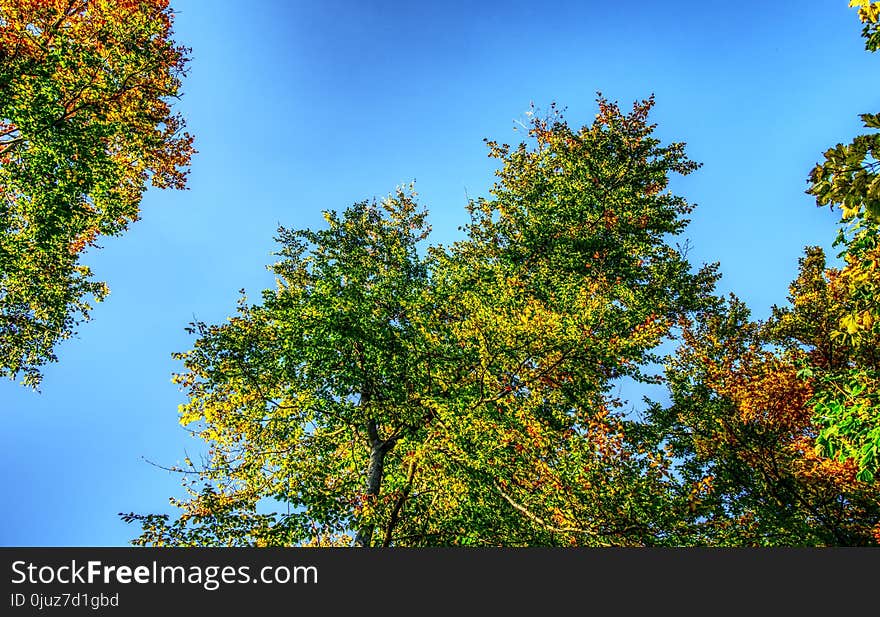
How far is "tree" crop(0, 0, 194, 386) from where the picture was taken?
1002 cm

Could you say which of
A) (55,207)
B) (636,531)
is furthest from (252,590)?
(55,207)

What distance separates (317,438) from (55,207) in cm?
920

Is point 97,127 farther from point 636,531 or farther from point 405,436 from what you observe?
point 636,531

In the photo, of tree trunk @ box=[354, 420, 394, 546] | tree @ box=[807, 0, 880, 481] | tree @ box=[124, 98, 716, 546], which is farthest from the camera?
tree trunk @ box=[354, 420, 394, 546]

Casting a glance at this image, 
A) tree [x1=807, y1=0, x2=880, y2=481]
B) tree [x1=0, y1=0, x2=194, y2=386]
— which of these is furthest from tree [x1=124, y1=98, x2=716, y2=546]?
tree [x1=0, y1=0, x2=194, y2=386]

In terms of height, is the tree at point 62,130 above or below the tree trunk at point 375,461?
above

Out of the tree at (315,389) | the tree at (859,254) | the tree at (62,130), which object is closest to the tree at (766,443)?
the tree at (859,254)

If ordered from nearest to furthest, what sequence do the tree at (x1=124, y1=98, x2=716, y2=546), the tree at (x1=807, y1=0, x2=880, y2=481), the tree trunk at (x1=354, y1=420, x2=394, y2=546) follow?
1. the tree at (x1=807, y1=0, x2=880, y2=481)
2. the tree at (x1=124, y1=98, x2=716, y2=546)
3. the tree trunk at (x1=354, y1=420, x2=394, y2=546)

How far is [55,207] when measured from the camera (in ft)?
35.2

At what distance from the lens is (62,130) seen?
33.1 feet

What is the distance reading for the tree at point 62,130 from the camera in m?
10.0

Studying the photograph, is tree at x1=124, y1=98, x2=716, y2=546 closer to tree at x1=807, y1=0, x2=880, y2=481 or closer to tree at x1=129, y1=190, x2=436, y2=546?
tree at x1=129, y1=190, x2=436, y2=546

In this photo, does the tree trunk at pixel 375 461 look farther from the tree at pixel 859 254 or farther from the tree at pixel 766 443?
the tree at pixel 859 254

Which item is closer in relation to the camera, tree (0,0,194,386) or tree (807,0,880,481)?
tree (807,0,880,481)
